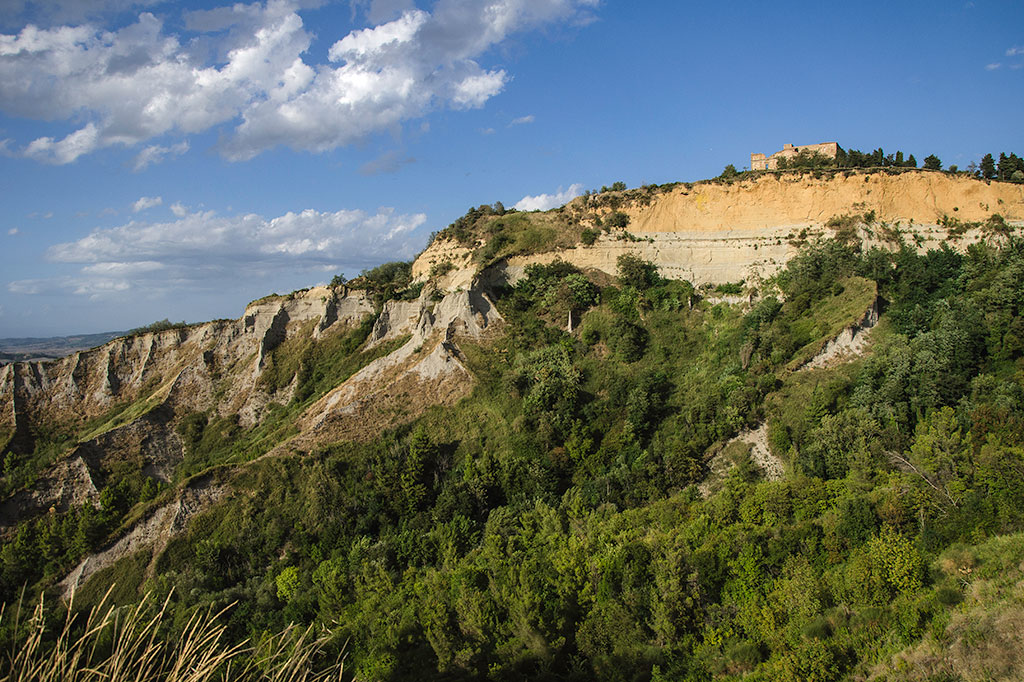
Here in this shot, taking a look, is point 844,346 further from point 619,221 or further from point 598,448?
point 619,221

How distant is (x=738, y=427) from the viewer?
89.7 ft

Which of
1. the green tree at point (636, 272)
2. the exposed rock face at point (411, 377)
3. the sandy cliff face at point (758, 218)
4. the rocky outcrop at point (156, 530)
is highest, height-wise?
the sandy cliff face at point (758, 218)

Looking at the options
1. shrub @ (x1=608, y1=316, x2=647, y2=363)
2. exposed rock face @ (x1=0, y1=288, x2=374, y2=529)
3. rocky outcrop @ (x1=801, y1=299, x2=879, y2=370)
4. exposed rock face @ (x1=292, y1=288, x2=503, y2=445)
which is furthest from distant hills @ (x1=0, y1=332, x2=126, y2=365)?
rocky outcrop @ (x1=801, y1=299, x2=879, y2=370)

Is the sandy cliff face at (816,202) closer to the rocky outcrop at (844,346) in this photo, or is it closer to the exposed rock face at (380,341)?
the exposed rock face at (380,341)

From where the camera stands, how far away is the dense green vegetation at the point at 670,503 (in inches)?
728

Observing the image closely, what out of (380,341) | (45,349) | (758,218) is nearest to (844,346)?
(758,218)

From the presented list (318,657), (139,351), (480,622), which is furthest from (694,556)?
(139,351)

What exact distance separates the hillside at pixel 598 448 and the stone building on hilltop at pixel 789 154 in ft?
18.7

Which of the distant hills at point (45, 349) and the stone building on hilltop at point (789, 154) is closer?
the stone building on hilltop at point (789, 154)

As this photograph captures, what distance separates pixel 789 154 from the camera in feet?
144

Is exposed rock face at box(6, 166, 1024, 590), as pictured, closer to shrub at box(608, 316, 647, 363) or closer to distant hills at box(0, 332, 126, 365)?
shrub at box(608, 316, 647, 363)

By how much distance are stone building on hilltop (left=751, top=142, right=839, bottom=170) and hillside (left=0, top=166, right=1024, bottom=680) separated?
5.70 m

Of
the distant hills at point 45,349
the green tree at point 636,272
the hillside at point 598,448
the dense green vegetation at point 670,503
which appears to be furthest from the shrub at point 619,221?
the distant hills at point 45,349

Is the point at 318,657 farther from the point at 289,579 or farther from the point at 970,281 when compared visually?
the point at 970,281
